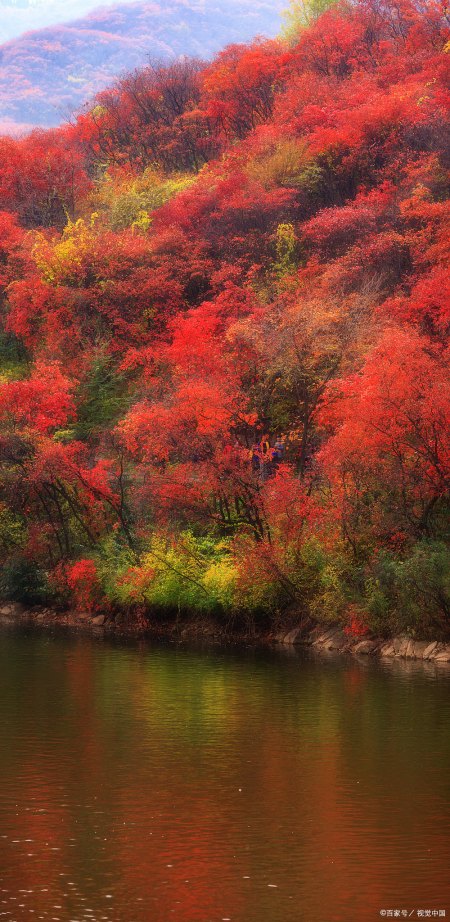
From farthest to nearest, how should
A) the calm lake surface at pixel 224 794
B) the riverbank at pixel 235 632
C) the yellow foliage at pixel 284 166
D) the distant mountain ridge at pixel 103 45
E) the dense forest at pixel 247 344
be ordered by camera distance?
the distant mountain ridge at pixel 103 45 < the yellow foliage at pixel 284 166 < the dense forest at pixel 247 344 < the riverbank at pixel 235 632 < the calm lake surface at pixel 224 794

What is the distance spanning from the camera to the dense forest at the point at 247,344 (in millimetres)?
34781

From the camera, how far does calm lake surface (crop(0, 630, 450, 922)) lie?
1332 cm

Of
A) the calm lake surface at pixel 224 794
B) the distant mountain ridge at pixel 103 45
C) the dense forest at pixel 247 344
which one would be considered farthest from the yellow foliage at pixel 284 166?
the distant mountain ridge at pixel 103 45

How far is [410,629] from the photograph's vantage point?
33.5 meters

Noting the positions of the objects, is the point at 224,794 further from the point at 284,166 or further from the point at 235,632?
the point at 284,166

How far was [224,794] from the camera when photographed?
59.2ft

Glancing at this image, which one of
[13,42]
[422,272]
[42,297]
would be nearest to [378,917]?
[422,272]

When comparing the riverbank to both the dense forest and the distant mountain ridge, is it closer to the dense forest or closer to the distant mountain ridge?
the dense forest

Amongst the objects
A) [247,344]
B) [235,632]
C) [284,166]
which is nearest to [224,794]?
[235,632]

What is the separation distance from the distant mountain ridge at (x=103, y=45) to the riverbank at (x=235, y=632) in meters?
85.8

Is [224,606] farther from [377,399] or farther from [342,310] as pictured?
[342,310]

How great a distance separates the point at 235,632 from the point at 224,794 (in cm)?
2104

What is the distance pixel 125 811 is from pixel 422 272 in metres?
35.6

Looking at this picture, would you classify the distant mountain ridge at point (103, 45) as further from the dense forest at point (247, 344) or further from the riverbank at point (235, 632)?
the riverbank at point (235, 632)
